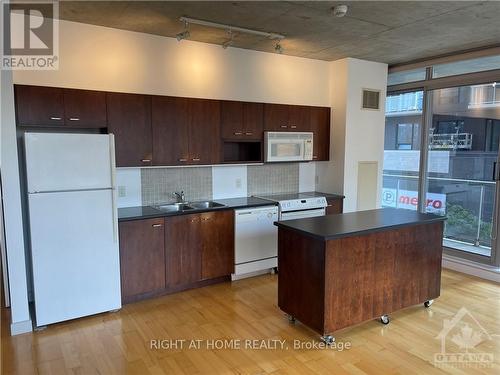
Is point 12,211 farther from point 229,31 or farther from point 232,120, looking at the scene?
point 229,31

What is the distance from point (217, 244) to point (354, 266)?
1675mm

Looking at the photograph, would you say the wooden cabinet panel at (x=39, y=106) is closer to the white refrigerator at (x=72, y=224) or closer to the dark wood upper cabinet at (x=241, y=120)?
the white refrigerator at (x=72, y=224)

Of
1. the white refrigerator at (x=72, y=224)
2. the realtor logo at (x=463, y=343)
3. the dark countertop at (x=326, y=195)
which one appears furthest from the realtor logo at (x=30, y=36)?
the realtor logo at (x=463, y=343)

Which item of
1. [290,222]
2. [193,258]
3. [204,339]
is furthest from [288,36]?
[204,339]

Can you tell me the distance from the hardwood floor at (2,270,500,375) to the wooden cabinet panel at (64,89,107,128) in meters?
1.86

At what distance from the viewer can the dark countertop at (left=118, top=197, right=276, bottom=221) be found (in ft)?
11.9

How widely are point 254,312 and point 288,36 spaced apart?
2949 mm

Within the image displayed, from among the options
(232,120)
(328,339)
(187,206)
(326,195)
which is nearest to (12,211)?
(187,206)

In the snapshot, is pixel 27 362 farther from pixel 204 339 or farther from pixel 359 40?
pixel 359 40

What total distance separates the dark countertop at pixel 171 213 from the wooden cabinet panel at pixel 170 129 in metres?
0.54

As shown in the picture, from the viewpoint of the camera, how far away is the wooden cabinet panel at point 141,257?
3.55 m

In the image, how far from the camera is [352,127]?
5.05 meters

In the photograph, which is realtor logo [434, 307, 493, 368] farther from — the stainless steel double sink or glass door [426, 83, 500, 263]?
the stainless steel double sink

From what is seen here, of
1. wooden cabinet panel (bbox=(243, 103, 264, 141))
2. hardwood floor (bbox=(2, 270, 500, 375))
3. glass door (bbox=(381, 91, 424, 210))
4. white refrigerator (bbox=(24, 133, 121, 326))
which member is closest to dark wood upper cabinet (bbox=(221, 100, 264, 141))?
wooden cabinet panel (bbox=(243, 103, 264, 141))
